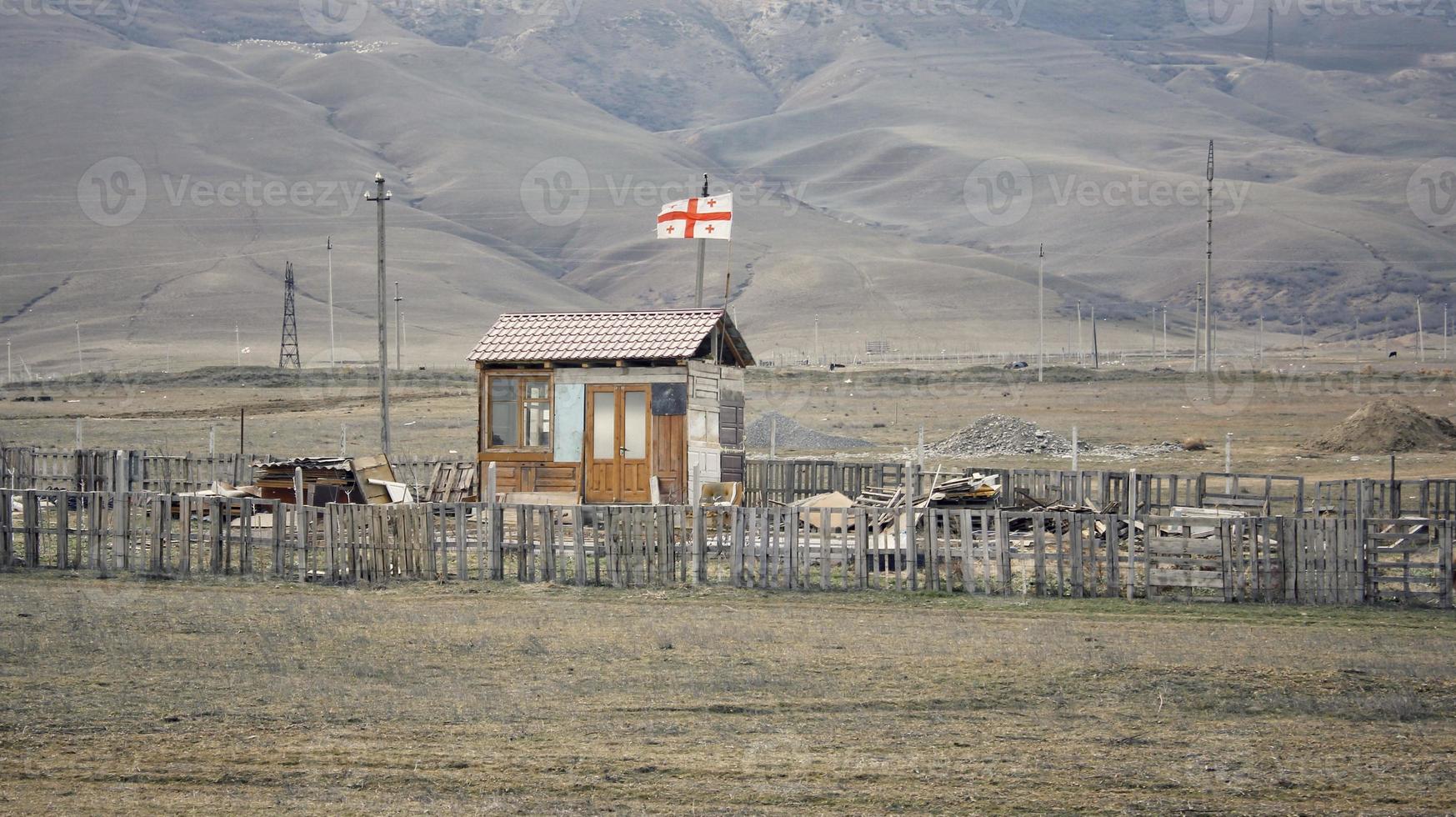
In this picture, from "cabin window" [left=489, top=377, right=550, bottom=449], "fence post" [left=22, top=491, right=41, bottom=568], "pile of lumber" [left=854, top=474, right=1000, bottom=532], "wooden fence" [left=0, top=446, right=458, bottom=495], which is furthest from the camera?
"wooden fence" [left=0, top=446, right=458, bottom=495]

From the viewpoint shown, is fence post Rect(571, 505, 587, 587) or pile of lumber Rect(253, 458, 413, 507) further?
pile of lumber Rect(253, 458, 413, 507)

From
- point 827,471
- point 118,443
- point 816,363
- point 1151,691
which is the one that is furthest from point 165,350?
point 1151,691

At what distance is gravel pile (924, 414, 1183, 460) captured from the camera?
43.8 m

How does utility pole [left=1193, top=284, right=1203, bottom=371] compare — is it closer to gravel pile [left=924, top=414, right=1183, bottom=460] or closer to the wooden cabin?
gravel pile [left=924, top=414, right=1183, bottom=460]

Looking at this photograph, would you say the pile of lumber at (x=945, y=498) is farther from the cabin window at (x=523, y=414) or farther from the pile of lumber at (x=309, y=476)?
the pile of lumber at (x=309, y=476)

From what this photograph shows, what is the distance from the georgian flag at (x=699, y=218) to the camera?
29.5 m

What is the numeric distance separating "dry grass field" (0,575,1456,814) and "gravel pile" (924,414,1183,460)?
82.3 feet

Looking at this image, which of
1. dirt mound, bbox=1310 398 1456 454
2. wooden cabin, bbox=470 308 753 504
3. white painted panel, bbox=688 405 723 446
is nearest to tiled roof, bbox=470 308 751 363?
wooden cabin, bbox=470 308 753 504

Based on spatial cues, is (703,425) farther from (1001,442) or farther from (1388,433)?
(1388,433)

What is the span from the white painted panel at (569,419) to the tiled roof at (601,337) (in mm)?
549

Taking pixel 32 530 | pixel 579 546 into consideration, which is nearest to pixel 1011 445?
pixel 579 546

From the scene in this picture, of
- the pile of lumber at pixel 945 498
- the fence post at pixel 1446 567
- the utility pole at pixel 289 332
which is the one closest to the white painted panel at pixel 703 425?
the pile of lumber at pixel 945 498

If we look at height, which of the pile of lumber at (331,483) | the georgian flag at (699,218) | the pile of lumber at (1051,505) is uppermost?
the georgian flag at (699,218)

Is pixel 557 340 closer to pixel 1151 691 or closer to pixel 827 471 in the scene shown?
pixel 827 471
